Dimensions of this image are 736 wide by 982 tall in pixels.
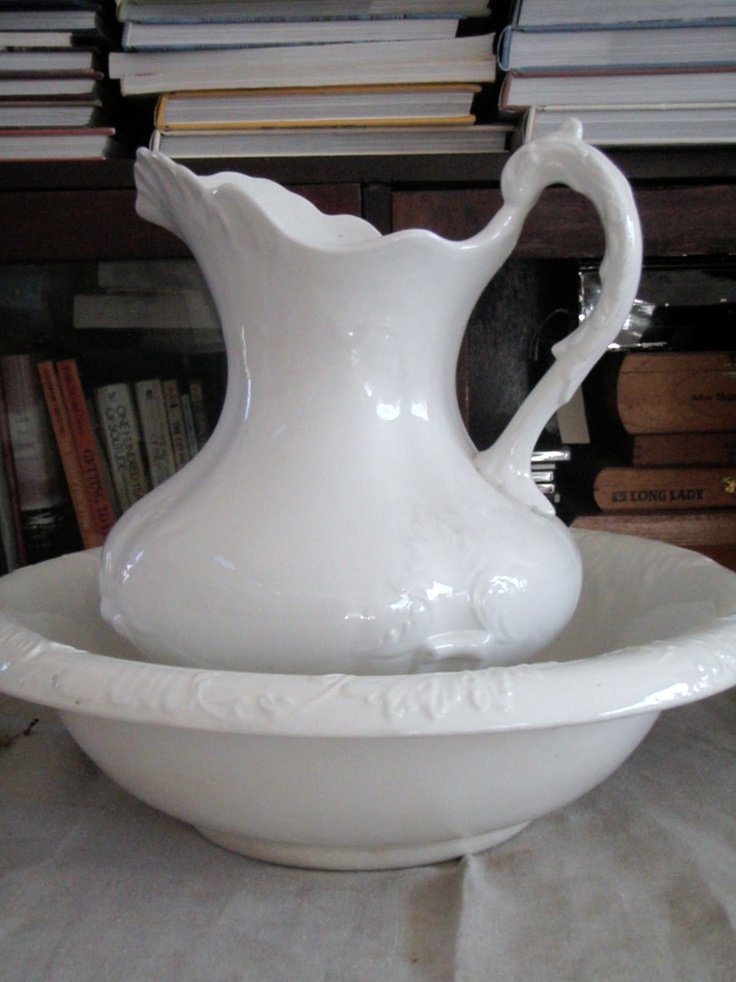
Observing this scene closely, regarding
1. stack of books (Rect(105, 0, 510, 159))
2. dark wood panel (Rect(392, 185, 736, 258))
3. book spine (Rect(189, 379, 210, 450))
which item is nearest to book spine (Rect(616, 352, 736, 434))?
dark wood panel (Rect(392, 185, 736, 258))

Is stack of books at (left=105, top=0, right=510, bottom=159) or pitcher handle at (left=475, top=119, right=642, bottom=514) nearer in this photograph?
pitcher handle at (left=475, top=119, right=642, bottom=514)

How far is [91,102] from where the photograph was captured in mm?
651

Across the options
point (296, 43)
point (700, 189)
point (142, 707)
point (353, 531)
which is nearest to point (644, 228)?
point (700, 189)

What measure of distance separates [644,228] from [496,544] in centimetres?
37

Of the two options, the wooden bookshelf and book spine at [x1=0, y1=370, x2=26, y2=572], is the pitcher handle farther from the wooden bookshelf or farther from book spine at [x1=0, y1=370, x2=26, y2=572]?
book spine at [x1=0, y1=370, x2=26, y2=572]

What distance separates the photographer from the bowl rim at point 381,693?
0.30 m

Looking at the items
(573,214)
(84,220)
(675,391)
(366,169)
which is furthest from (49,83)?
(675,391)

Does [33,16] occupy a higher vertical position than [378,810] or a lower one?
higher

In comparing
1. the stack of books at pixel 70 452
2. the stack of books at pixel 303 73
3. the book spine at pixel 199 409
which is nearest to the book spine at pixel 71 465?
the stack of books at pixel 70 452

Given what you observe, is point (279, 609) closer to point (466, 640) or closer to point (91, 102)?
point (466, 640)

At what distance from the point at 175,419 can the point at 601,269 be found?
42cm

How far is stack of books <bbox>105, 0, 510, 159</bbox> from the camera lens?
2.12ft

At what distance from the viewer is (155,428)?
0.74 m

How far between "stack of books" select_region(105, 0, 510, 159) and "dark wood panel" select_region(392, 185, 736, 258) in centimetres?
5
